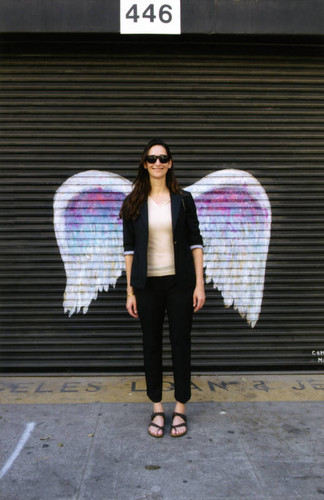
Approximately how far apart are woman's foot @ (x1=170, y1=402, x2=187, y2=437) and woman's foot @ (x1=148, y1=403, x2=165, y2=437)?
8 centimetres

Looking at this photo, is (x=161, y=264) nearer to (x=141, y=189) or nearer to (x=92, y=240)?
(x=141, y=189)

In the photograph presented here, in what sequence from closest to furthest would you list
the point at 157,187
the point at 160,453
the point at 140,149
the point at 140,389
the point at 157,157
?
1. the point at 160,453
2. the point at 157,157
3. the point at 157,187
4. the point at 140,389
5. the point at 140,149

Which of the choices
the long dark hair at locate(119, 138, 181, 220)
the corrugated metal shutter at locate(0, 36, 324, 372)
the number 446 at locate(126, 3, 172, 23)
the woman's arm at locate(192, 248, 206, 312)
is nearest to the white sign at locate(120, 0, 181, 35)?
the number 446 at locate(126, 3, 172, 23)

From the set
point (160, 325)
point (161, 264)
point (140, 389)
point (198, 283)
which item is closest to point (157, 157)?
point (161, 264)

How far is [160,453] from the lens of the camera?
2.84 metres

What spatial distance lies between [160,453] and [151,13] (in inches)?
148

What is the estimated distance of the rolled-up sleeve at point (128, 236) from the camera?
3.09 metres

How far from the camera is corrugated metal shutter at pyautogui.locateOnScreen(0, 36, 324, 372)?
4270 mm

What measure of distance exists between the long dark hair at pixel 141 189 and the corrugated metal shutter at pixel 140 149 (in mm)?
1238

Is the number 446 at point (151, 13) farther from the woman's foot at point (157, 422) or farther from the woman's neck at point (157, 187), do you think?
the woman's foot at point (157, 422)

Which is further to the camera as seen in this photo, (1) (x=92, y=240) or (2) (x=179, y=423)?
(1) (x=92, y=240)

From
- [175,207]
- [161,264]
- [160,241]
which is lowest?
[161,264]

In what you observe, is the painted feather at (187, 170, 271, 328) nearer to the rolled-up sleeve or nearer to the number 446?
the rolled-up sleeve

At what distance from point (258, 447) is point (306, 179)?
8.81ft
